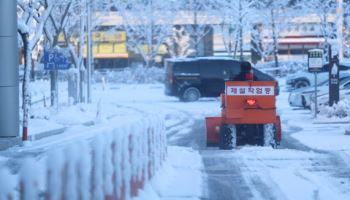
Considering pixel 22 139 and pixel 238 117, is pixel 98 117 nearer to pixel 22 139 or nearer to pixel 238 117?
pixel 22 139

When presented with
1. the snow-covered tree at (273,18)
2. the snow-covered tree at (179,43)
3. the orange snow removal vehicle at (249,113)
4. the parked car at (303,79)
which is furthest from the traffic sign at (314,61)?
the snow-covered tree at (179,43)

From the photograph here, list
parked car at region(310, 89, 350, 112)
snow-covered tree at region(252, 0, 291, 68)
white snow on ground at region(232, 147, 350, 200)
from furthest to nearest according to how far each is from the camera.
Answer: snow-covered tree at region(252, 0, 291, 68) < parked car at region(310, 89, 350, 112) < white snow on ground at region(232, 147, 350, 200)

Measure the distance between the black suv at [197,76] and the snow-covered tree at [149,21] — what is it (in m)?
21.1

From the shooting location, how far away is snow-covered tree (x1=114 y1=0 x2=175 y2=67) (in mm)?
56438

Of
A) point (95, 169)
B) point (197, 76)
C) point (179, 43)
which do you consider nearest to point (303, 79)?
point (197, 76)

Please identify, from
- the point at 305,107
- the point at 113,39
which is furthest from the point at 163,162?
the point at 113,39

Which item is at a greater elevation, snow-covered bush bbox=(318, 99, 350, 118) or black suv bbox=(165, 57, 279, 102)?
black suv bbox=(165, 57, 279, 102)

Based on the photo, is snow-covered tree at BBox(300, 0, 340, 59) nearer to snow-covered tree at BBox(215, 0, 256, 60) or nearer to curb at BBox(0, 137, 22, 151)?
snow-covered tree at BBox(215, 0, 256, 60)

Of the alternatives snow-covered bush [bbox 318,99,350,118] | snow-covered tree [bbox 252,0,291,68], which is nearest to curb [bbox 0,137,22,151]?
snow-covered bush [bbox 318,99,350,118]

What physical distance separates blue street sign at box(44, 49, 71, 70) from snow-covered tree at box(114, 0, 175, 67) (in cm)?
3093

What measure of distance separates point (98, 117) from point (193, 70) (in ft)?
32.8

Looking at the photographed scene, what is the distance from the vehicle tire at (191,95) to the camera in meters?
35.2

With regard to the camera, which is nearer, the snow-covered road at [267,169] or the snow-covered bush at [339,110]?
the snow-covered road at [267,169]

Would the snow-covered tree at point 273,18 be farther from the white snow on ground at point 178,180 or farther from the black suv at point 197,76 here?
the white snow on ground at point 178,180
